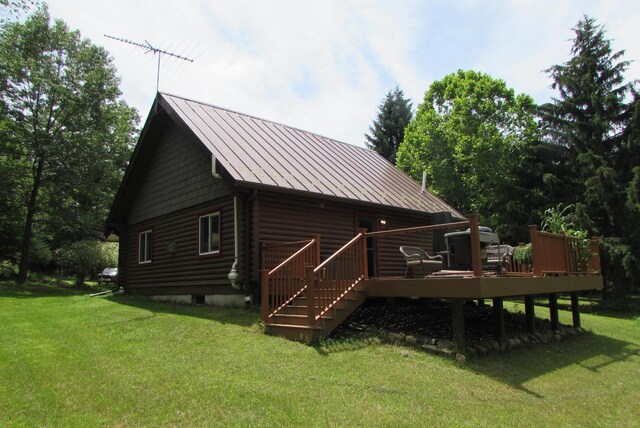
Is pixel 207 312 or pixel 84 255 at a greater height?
pixel 84 255

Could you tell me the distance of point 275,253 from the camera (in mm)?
10914

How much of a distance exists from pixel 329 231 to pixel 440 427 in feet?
26.7

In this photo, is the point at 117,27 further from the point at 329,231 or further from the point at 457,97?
the point at 457,97

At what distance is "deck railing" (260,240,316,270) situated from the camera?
10.6 m

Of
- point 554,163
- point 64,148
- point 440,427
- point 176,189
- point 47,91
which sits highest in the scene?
point 47,91

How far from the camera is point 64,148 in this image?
25312mm

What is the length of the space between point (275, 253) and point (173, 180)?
5600mm

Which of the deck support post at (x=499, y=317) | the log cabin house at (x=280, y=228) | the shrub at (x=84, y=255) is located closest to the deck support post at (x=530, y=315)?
the log cabin house at (x=280, y=228)

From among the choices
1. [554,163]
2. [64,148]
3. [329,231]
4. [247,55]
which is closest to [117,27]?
[247,55]

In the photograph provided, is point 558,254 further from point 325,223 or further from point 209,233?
point 209,233

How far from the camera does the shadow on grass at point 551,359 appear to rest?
7277mm

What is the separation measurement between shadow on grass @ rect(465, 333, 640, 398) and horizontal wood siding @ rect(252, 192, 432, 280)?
5.36 metres

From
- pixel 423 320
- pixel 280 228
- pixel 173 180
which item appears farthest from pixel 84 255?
pixel 423 320

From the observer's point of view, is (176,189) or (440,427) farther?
(176,189)
